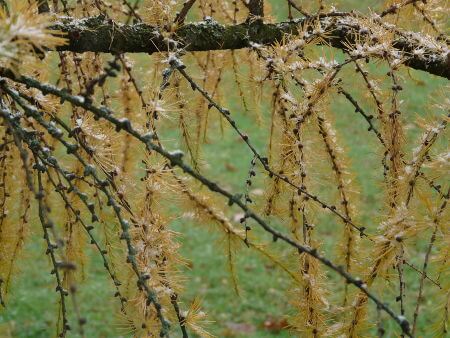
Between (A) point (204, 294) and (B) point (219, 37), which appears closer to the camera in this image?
(B) point (219, 37)

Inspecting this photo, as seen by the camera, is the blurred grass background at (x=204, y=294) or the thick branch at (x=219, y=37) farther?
the blurred grass background at (x=204, y=294)

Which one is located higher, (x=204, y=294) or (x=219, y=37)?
(x=204, y=294)

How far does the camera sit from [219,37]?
153cm

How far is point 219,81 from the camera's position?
1995 millimetres

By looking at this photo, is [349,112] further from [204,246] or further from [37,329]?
[37,329]

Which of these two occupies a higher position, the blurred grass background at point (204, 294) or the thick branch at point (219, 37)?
the blurred grass background at point (204, 294)

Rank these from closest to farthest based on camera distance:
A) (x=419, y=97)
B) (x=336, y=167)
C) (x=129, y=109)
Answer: (x=336, y=167) < (x=129, y=109) < (x=419, y=97)

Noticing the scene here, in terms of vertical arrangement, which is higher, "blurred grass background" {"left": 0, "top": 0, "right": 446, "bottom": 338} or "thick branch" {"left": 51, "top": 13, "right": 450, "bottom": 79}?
"blurred grass background" {"left": 0, "top": 0, "right": 446, "bottom": 338}

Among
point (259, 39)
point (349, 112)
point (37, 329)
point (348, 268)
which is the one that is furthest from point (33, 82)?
point (349, 112)

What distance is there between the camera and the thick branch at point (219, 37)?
1316mm

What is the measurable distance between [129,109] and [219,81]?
1.07 feet

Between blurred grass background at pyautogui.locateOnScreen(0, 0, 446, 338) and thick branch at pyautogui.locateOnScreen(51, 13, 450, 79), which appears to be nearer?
thick branch at pyautogui.locateOnScreen(51, 13, 450, 79)

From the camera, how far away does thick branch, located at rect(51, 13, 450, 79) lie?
132cm

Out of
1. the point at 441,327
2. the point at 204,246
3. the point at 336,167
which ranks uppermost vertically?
the point at 204,246
